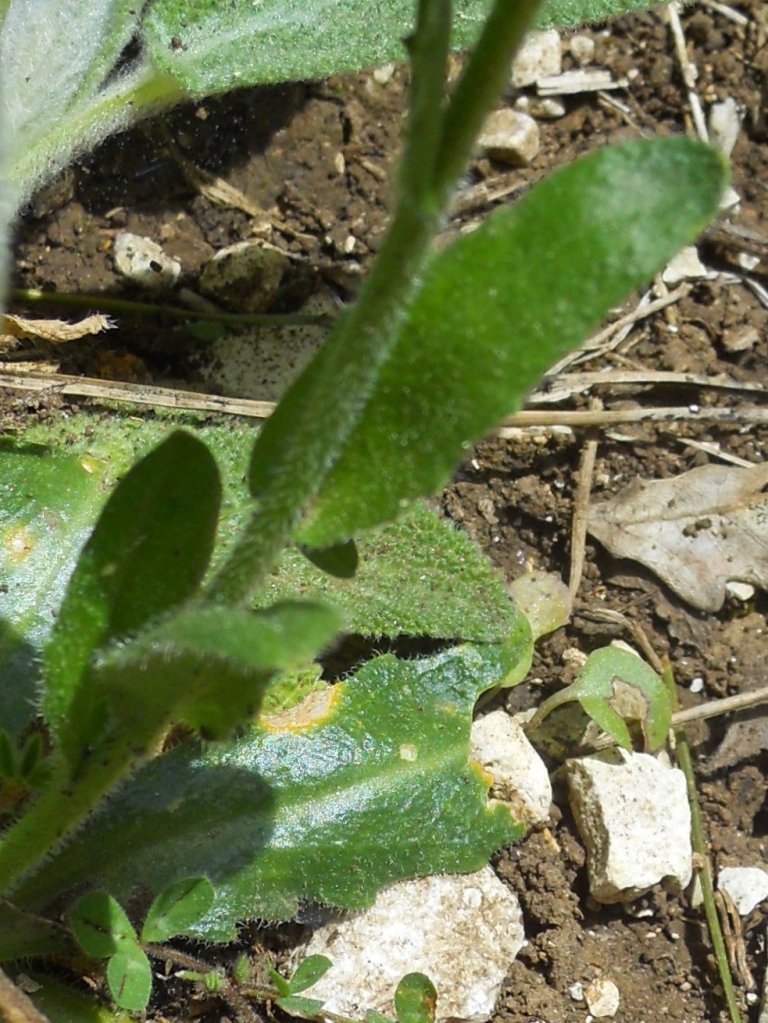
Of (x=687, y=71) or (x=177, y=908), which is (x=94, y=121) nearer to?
(x=177, y=908)

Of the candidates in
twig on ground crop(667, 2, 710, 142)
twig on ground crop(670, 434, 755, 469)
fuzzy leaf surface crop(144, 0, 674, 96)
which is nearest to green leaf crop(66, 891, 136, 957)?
fuzzy leaf surface crop(144, 0, 674, 96)

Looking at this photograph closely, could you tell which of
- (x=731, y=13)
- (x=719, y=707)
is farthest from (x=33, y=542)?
(x=731, y=13)

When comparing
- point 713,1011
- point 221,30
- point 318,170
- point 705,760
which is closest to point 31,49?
point 221,30

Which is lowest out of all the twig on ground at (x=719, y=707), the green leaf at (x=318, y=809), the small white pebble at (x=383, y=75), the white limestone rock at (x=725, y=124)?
the twig on ground at (x=719, y=707)

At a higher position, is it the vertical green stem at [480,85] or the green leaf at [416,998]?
the vertical green stem at [480,85]

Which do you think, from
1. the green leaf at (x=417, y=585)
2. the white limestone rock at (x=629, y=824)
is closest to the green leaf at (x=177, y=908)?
the green leaf at (x=417, y=585)

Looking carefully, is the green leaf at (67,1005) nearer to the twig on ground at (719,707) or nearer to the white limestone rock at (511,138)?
the twig on ground at (719,707)

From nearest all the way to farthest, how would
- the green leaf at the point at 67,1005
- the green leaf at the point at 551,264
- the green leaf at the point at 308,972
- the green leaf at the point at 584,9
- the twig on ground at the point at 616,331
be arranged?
the green leaf at the point at 551,264 → the green leaf at the point at 67,1005 → the green leaf at the point at 308,972 → the green leaf at the point at 584,9 → the twig on ground at the point at 616,331
